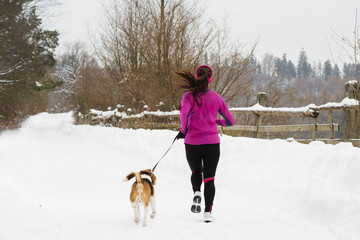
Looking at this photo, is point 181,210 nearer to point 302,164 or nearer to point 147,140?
point 302,164

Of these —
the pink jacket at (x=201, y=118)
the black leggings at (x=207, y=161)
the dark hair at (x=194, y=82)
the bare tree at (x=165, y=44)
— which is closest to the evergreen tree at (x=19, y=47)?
the bare tree at (x=165, y=44)

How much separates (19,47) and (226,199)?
1943 cm

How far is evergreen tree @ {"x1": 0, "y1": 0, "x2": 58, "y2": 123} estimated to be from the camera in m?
18.3

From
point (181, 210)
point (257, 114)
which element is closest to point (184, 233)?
point (181, 210)

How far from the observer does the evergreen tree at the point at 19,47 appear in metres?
18.3

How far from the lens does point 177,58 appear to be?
1366cm

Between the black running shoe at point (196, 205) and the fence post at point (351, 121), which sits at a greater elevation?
the fence post at point (351, 121)

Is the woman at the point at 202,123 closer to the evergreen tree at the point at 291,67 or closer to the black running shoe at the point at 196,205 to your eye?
the black running shoe at the point at 196,205

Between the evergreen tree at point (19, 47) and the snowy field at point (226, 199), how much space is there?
13.4 m

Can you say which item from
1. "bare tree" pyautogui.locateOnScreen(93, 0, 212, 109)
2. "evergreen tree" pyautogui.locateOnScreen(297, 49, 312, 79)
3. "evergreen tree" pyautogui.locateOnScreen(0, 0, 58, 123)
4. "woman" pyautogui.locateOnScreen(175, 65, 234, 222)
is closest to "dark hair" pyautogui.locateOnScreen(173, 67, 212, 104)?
"woman" pyautogui.locateOnScreen(175, 65, 234, 222)

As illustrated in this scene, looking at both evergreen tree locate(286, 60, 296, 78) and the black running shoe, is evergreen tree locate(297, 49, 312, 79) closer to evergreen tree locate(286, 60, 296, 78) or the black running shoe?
evergreen tree locate(286, 60, 296, 78)

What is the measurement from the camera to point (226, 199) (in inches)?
217

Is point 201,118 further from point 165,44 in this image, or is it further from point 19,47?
point 19,47

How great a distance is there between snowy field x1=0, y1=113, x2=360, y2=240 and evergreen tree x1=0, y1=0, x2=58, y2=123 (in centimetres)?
1338
